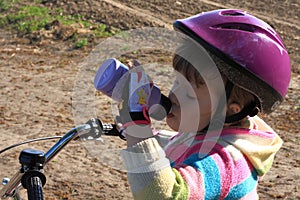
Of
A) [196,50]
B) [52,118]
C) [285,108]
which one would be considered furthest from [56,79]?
[196,50]

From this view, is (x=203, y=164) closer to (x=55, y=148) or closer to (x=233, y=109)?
(x=233, y=109)

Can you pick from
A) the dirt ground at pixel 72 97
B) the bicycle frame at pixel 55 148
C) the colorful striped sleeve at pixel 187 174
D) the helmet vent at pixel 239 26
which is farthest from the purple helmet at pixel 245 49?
the dirt ground at pixel 72 97

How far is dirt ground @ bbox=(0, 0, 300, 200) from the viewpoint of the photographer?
6172 millimetres

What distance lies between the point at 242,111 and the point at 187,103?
0.25m

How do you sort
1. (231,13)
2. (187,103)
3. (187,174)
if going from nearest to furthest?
(187,174)
(187,103)
(231,13)

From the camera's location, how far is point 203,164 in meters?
2.27

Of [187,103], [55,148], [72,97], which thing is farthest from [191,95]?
[72,97]

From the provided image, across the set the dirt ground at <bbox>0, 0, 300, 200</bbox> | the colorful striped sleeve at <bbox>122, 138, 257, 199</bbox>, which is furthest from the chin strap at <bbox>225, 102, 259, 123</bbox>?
the dirt ground at <bbox>0, 0, 300, 200</bbox>

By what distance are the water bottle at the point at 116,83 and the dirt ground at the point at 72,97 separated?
6.71 ft

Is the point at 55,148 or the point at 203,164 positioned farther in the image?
the point at 55,148

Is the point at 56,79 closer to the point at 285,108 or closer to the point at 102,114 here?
the point at 102,114

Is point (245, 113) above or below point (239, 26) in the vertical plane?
below

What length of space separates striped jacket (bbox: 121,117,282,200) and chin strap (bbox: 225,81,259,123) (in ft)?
0.13

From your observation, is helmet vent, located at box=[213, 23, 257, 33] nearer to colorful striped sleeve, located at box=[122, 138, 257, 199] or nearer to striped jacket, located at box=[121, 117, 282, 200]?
striped jacket, located at box=[121, 117, 282, 200]
